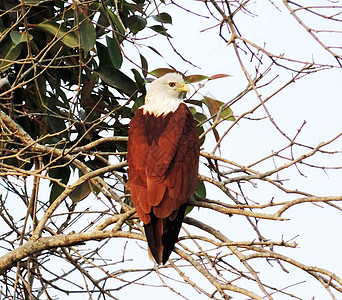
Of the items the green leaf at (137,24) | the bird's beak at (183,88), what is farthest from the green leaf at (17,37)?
the bird's beak at (183,88)

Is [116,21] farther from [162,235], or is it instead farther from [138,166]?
[162,235]

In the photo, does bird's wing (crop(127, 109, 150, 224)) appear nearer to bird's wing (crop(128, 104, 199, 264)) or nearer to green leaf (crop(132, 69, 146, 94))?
bird's wing (crop(128, 104, 199, 264))

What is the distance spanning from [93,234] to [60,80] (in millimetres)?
1181

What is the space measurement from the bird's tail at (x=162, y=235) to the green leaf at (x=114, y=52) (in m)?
0.90

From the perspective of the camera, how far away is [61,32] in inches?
131

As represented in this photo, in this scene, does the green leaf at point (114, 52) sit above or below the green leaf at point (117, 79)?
above

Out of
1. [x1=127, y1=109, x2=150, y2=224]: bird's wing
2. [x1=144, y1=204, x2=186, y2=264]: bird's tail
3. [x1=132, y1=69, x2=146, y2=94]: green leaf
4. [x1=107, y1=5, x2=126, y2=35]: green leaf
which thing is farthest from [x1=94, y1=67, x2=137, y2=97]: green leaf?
[x1=144, y1=204, x2=186, y2=264]: bird's tail

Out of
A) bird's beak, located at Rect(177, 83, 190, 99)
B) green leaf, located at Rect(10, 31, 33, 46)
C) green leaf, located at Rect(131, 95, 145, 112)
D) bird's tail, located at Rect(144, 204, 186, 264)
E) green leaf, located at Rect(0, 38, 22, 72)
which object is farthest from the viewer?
bird's beak, located at Rect(177, 83, 190, 99)

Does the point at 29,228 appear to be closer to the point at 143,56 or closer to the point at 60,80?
the point at 60,80

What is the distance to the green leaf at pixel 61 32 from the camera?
3.31 m

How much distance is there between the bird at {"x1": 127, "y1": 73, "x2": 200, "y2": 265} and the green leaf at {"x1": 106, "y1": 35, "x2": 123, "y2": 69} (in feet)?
1.23

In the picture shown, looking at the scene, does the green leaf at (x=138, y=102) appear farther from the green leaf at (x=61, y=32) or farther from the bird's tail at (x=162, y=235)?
the bird's tail at (x=162, y=235)

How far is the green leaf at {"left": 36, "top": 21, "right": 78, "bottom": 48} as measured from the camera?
3308mm

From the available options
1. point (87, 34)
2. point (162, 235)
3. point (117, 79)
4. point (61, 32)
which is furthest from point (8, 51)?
point (162, 235)
